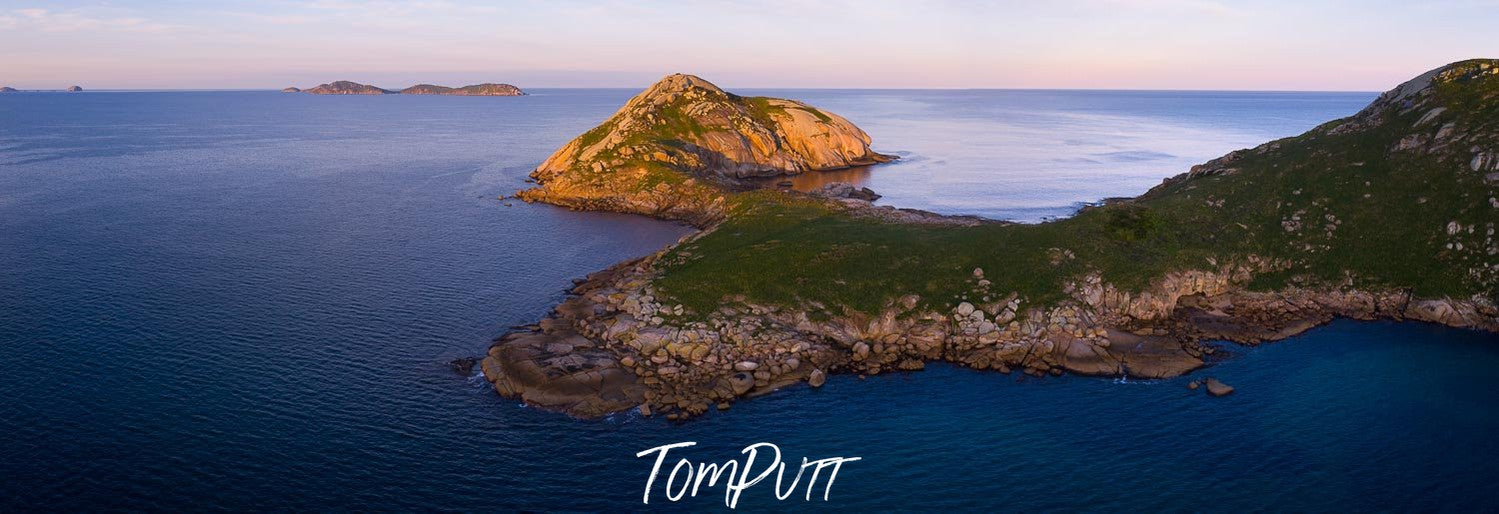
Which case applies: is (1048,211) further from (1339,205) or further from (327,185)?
(327,185)

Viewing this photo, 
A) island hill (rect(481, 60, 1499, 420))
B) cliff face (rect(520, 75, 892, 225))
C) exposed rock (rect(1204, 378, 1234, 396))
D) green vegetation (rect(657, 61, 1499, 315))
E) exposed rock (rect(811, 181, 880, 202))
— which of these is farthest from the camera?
cliff face (rect(520, 75, 892, 225))

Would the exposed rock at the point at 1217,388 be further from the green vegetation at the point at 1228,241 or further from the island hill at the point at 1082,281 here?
the green vegetation at the point at 1228,241

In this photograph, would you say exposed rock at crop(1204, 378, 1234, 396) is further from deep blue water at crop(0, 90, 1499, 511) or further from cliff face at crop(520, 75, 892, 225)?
cliff face at crop(520, 75, 892, 225)

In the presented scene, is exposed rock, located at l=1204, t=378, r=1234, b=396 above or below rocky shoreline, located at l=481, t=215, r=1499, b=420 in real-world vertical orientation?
below

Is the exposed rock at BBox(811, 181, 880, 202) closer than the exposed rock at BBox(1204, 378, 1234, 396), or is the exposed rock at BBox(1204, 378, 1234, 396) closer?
the exposed rock at BBox(1204, 378, 1234, 396)

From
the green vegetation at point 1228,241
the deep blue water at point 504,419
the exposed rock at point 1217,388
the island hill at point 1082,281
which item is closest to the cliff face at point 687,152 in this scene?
the island hill at point 1082,281

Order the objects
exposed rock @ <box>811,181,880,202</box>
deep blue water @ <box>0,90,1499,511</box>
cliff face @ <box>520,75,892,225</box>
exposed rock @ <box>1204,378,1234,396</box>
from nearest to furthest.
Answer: deep blue water @ <box>0,90,1499,511</box> → exposed rock @ <box>1204,378,1234,396</box> → exposed rock @ <box>811,181,880,202</box> → cliff face @ <box>520,75,892,225</box>

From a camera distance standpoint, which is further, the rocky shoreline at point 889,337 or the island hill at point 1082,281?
the island hill at point 1082,281

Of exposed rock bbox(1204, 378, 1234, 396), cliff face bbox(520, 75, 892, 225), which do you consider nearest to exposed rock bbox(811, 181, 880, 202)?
cliff face bbox(520, 75, 892, 225)
